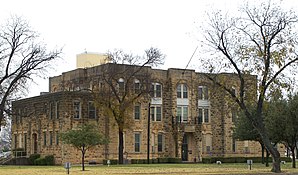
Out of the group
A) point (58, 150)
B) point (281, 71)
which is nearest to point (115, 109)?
point (58, 150)

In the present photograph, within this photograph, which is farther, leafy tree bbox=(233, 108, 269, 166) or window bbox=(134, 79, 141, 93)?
window bbox=(134, 79, 141, 93)

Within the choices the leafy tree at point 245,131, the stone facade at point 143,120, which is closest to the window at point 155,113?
the stone facade at point 143,120

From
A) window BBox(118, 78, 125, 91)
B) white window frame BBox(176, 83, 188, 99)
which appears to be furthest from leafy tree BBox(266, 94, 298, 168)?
white window frame BBox(176, 83, 188, 99)

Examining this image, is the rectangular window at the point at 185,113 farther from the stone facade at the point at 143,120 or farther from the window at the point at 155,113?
the window at the point at 155,113

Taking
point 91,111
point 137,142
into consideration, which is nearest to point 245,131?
point 137,142

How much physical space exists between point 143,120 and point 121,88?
6.73 metres

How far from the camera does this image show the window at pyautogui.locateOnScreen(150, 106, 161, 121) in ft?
240

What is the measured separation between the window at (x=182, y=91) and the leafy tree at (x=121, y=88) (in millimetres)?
9197

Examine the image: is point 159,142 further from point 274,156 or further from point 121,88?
point 274,156

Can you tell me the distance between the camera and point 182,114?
75.6 meters

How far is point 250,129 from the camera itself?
54.6m

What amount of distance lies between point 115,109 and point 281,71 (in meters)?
24.3

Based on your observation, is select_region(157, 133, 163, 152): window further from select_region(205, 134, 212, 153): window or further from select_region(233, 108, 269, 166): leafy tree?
select_region(233, 108, 269, 166): leafy tree

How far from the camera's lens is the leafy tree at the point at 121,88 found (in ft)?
205
